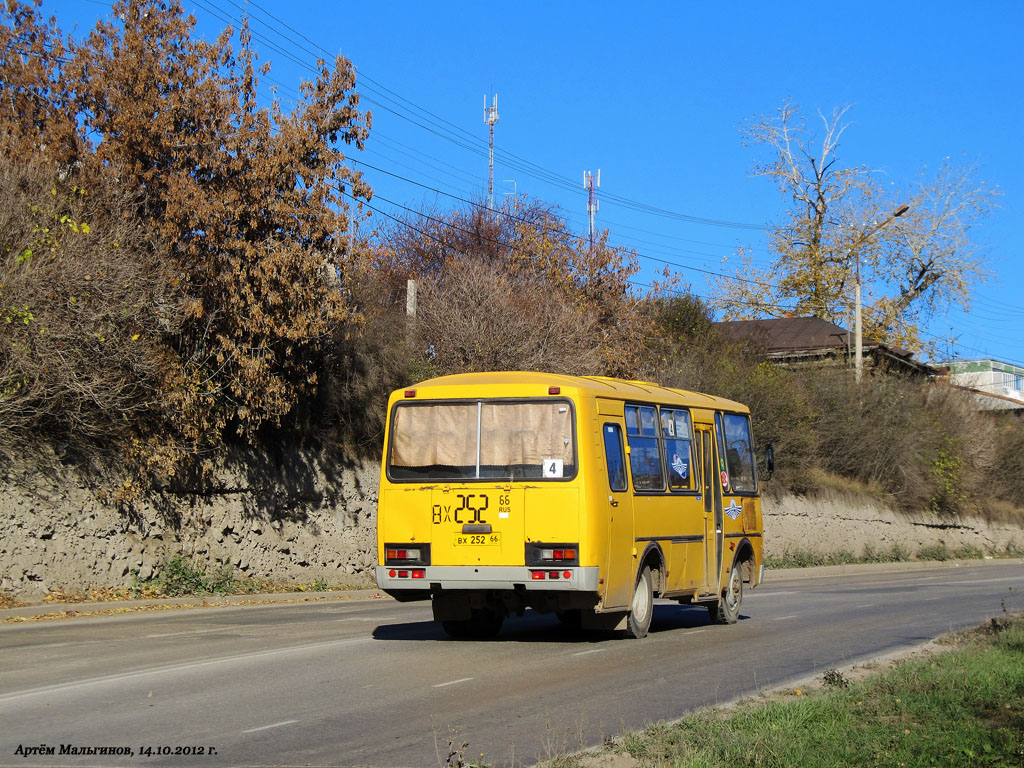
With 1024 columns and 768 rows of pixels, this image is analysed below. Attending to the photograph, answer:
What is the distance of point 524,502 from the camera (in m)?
13.0

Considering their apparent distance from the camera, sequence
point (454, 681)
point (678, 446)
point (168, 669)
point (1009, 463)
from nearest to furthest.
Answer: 1. point (454, 681)
2. point (168, 669)
3. point (678, 446)
4. point (1009, 463)

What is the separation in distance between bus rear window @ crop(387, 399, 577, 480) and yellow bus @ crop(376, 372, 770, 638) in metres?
0.01

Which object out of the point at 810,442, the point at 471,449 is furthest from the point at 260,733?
the point at 810,442

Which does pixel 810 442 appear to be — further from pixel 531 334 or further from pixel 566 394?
pixel 566 394

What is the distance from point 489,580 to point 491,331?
47.6 ft

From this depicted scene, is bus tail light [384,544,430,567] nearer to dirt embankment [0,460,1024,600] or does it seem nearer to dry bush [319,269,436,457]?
Answer: dirt embankment [0,460,1024,600]

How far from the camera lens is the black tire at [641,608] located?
13992mm

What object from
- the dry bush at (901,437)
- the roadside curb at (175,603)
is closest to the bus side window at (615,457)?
the roadside curb at (175,603)

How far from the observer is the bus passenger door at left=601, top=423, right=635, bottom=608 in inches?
516

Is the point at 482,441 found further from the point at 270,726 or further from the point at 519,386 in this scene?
the point at 270,726

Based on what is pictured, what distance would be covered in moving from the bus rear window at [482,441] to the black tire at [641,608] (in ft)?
7.10

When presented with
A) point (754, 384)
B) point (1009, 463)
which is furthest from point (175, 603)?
point (1009, 463)

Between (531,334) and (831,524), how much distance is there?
59.4 ft

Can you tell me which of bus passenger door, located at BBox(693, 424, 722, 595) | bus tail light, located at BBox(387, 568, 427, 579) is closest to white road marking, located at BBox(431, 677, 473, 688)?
bus tail light, located at BBox(387, 568, 427, 579)
